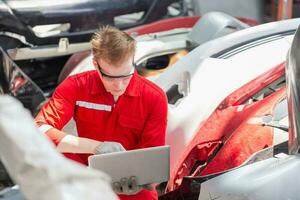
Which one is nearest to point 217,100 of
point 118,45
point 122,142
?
point 122,142

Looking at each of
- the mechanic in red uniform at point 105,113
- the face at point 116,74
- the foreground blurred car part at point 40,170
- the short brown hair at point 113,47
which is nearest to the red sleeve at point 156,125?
the mechanic in red uniform at point 105,113

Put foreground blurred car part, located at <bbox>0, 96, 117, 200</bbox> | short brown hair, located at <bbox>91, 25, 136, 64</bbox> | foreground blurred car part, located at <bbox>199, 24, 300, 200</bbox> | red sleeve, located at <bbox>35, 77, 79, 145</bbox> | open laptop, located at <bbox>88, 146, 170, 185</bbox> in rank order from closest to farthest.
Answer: foreground blurred car part, located at <bbox>0, 96, 117, 200</bbox>
foreground blurred car part, located at <bbox>199, 24, 300, 200</bbox>
open laptop, located at <bbox>88, 146, 170, 185</bbox>
short brown hair, located at <bbox>91, 25, 136, 64</bbox>
red sleeve, located at <bbox>35, 77, 79, 145</bbox>

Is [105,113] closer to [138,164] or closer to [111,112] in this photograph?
[111,112]

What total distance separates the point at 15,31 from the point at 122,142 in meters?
2.30

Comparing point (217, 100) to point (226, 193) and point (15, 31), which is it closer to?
point (226, 193)

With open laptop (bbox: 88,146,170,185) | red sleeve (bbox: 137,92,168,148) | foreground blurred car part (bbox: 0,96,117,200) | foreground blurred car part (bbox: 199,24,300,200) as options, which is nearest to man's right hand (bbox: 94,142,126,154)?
open laptop (bbox: 88,146,170,185)

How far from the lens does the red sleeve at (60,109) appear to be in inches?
92.0

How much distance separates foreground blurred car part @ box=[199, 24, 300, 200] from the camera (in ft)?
6.18

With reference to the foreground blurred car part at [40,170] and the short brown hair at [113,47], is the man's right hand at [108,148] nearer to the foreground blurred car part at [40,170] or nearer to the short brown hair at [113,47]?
the short brown hair at [113,47]

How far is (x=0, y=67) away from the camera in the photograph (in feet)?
12.6

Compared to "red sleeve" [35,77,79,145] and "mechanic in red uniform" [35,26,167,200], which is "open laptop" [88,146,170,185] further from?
"red sleeve" [35,77,79,145]

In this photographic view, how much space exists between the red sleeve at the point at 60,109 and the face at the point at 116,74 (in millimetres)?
169

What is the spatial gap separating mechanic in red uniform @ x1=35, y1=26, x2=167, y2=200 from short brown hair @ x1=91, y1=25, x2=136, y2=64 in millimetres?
15

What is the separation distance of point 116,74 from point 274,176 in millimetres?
680
